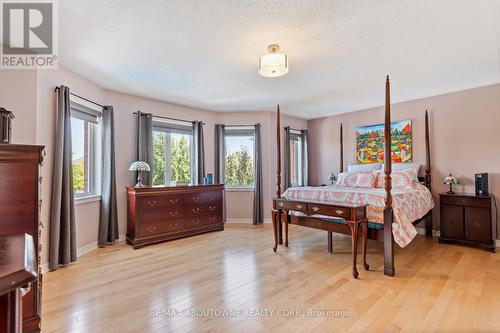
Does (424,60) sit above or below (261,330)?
above

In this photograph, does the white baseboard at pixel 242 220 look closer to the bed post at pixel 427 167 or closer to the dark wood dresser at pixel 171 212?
the dark wood dresser at pixel 171 212

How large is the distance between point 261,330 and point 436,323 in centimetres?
131

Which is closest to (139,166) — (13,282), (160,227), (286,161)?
(160,227)

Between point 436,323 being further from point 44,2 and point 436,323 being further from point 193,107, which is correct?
point 193,107

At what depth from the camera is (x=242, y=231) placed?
15.8 ft

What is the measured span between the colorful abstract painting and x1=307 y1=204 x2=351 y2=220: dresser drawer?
258cm

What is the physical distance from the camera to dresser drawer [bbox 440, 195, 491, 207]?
3.58 meters

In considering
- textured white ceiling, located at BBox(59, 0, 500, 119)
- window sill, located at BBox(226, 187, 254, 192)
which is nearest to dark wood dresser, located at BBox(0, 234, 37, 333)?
textured white ceiling, located at BBox(59, 0, 500, 119)

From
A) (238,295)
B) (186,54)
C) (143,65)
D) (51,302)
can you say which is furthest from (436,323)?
(143,65)

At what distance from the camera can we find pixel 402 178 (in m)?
4.09

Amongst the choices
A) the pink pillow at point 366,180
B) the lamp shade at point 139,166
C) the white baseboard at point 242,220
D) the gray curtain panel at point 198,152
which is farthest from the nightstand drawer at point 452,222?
the lamp shade at point 139,166

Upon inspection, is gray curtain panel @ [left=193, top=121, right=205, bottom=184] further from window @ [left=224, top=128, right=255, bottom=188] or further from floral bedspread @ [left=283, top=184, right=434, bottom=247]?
floral bedspread @ [left=283, top=184, right=434, bottom=247]

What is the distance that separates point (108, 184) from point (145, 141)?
941 millimetres

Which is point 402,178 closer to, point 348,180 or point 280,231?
point 348,180
